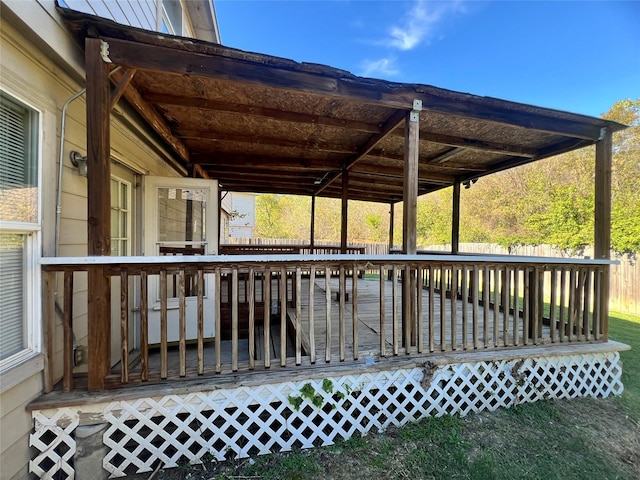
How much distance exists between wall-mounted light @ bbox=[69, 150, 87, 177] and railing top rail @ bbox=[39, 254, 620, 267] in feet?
2.41

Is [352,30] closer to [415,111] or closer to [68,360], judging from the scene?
[415,111]

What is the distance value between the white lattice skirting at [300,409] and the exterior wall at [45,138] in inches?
7.5

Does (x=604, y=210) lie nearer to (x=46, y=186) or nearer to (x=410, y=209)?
(x=410, y=209)

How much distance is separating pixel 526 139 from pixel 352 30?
11.7 metres

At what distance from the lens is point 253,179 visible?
6184 mm

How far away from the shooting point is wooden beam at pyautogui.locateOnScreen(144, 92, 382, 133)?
8.70 feet

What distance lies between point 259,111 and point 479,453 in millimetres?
3599

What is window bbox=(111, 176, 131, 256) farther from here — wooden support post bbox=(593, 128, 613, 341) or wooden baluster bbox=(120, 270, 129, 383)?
wooden support post bbox=(593, 128, 613, 341)

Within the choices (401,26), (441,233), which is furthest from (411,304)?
(441,233)

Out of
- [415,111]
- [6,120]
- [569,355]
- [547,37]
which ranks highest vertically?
[547,37]

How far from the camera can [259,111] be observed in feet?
9.39

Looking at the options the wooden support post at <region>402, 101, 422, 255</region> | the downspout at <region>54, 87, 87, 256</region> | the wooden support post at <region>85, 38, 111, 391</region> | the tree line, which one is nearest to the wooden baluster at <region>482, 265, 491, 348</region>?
the wooden support post at <region>402, 101, 422, 255</region>

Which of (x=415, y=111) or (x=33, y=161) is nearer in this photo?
(x=33, y=161)

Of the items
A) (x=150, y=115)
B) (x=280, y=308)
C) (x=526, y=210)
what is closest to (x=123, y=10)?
(x=150, y=115)
